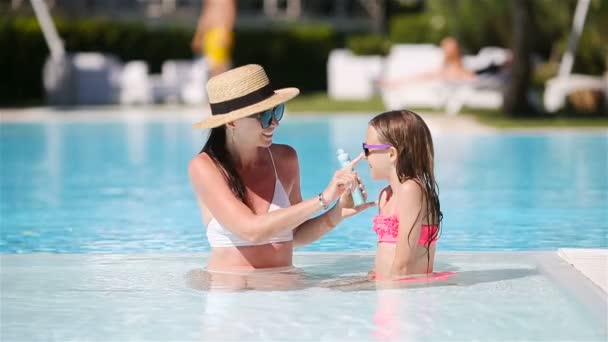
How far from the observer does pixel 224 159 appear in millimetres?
5469

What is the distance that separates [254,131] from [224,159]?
216 millimetres

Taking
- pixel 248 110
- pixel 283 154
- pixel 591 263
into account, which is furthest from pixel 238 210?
pixel 591 263

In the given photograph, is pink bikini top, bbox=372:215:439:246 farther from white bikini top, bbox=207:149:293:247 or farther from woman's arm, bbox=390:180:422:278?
white bikini top, bbox=207:149:293:247

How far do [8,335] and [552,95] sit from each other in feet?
59.5

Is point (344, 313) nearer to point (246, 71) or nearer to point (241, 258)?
point (241, 258)

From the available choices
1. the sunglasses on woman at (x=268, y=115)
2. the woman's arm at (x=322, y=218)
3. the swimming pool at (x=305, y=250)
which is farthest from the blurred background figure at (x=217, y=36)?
the sunglasses on woman at (x=268, y=115)

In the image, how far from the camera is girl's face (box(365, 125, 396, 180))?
531cm

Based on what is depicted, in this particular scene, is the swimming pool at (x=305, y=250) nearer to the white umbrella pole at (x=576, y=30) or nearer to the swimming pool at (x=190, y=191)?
the swimming pool at (x=190, y=191)

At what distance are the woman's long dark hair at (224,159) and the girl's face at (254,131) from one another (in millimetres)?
122

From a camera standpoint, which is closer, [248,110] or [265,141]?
[248,110]

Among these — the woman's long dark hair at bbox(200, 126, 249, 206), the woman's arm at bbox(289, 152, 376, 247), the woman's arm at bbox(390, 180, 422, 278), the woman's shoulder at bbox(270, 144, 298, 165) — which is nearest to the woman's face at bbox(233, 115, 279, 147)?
the woman's long dark hair at bbox(200, 126, 249, 206)

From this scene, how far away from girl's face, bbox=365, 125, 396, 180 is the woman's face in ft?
1.35

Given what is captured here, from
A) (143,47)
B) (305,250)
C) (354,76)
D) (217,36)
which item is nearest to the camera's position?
(305,250)

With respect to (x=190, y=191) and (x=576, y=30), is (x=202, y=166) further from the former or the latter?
(x=576, y=30)
